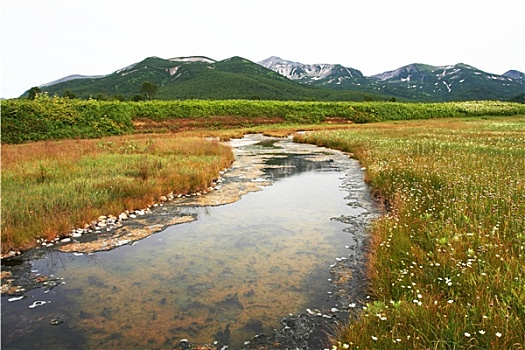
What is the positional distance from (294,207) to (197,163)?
7352 millimetres

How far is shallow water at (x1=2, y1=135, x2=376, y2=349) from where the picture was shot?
508cm

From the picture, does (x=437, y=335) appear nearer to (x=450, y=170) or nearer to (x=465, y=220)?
(x=465, y=220)

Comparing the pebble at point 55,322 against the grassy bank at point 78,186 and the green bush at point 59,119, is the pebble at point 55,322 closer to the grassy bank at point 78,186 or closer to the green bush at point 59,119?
the grassy bank at point 78,186

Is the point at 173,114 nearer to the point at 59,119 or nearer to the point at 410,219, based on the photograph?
the point at 59,119

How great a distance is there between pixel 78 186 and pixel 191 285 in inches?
270

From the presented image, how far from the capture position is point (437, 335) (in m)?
3.92

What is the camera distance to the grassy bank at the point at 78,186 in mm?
8672

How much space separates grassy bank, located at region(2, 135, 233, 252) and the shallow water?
3.83 feet

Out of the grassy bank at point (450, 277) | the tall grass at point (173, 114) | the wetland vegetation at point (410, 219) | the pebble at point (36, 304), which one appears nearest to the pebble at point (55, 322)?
the pebble at point (36, 304)

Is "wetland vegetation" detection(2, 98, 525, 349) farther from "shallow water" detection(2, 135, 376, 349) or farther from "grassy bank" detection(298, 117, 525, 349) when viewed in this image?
"shallow water" detection(2, 135, 376, 349)

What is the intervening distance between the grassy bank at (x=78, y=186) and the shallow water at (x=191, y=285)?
1168mm

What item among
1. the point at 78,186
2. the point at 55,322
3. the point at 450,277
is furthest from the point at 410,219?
the point at 78,186

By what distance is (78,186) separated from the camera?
11273mm

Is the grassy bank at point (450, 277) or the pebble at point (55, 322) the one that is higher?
the grassy bank at point (450, 277)
